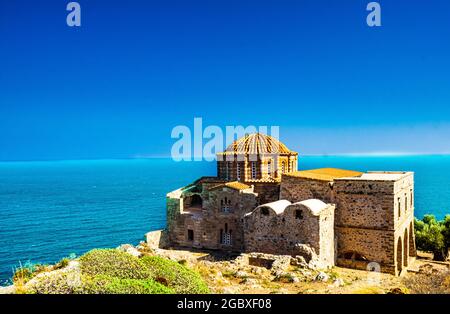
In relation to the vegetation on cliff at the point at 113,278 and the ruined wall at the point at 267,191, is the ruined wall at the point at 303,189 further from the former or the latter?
the vegetation on cliff at the point at 113,278

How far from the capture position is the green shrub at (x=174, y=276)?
15.7 meters

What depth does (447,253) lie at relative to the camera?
34.6 m

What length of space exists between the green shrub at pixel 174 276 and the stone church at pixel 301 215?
10.9 meters

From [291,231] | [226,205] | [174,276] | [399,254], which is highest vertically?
[226,205]

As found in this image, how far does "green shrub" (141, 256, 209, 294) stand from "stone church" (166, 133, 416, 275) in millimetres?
10906

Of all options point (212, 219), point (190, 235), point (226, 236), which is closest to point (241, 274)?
point (226, 236)

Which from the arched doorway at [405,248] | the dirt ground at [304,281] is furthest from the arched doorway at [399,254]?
the dirt ground at [304,281]

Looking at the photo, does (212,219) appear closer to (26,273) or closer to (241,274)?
(241,274)

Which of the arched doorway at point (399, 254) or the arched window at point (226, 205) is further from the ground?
the arched window at point (226, 205)

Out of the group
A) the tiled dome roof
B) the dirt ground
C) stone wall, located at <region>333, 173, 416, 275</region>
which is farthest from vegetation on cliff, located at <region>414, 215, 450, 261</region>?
the tiled dome roof

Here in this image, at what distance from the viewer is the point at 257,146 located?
34938 millimetres

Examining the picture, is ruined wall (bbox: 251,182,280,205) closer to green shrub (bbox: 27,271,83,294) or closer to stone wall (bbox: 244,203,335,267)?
stone wall (bbox: 244,203,335,267)

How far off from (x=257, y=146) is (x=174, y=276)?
20122mm
